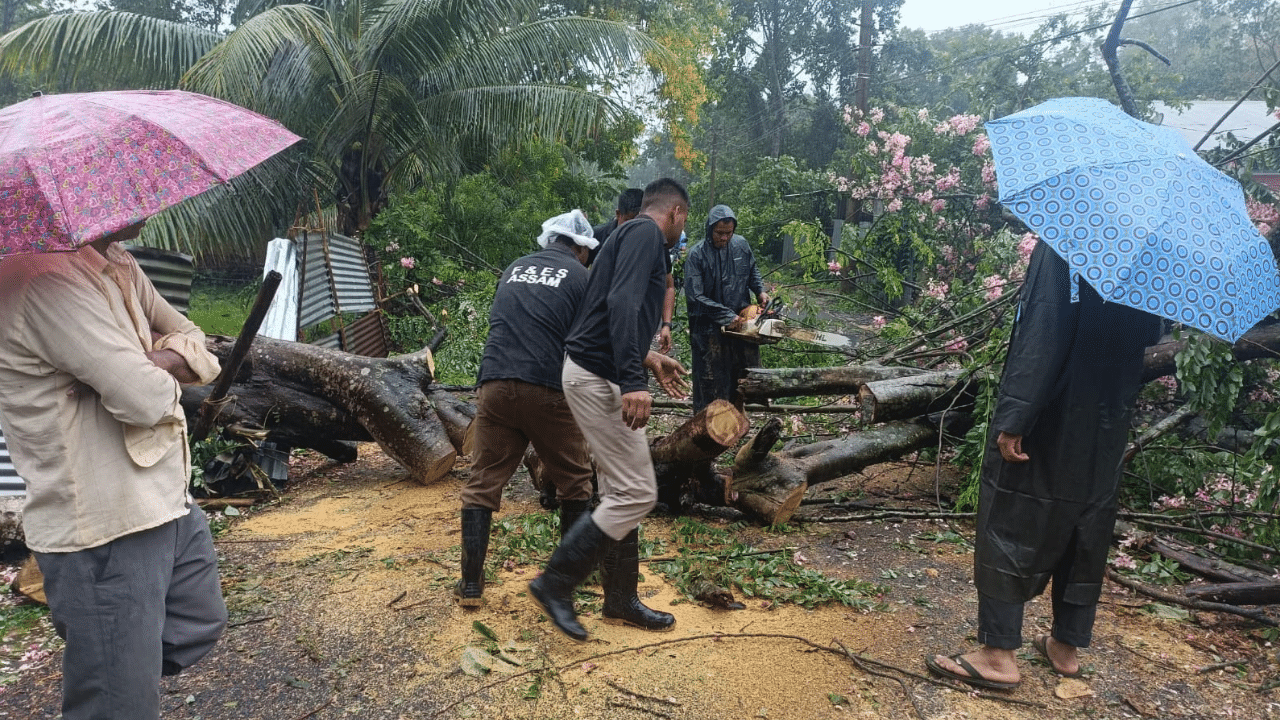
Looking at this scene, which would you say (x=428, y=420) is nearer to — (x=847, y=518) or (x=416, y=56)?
(x=847, y=518)

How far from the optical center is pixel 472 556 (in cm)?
356

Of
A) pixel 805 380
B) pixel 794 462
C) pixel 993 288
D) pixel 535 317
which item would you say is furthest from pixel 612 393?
pixel 993 288

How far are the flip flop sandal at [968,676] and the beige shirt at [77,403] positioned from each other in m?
2.69

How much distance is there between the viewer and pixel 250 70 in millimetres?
9711

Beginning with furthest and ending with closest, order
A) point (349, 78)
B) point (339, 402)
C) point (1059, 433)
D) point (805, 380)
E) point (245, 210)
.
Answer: point (245, 210) < point (349, 78) < point (339, 402) < point (805, 380) < point (1059, 433)

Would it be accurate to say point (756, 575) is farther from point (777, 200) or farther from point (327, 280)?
point (777, 200)

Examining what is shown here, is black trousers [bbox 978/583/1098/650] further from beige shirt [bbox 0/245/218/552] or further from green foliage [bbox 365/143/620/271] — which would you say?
green foliage [bbox 365/143/620/271]

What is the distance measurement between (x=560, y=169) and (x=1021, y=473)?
43.9 ft

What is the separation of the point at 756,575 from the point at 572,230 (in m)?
1.90

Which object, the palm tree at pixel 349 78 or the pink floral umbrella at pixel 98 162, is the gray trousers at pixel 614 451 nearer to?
the pink floral umbrella at pixel 98 162

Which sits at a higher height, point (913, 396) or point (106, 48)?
point (106, 48)

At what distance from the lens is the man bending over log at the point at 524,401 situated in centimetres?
347

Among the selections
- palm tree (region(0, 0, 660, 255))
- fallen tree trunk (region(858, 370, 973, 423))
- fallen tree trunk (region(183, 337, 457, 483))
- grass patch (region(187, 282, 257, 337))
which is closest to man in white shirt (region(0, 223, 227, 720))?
fallen tree trunk (region(183, 337, 457, 483))

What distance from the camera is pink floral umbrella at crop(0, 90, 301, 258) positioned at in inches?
67.2
